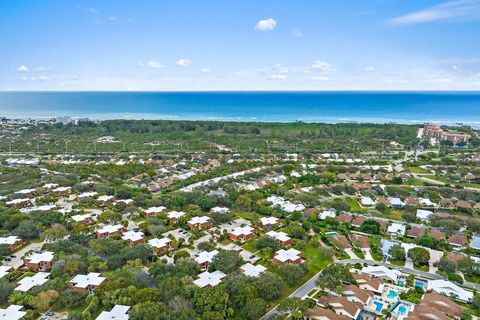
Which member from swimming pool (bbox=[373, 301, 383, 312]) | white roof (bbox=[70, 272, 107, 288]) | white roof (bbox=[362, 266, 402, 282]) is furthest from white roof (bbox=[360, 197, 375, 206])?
white roof (bbox=[70, 272, 107, 288])

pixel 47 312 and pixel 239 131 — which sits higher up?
pixel 239 131

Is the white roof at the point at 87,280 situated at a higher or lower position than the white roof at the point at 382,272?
lower

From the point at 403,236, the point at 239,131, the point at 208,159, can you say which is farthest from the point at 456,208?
the point at 239,131

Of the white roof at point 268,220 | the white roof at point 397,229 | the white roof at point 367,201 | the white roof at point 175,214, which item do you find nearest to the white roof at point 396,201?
the white roof at point 367,201

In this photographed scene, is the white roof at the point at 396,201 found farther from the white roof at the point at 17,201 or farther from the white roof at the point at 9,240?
the white roof at the point at 17,201

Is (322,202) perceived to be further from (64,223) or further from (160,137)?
(160,137)

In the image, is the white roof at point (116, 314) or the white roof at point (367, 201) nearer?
→ the white roof at point (116, 314)
